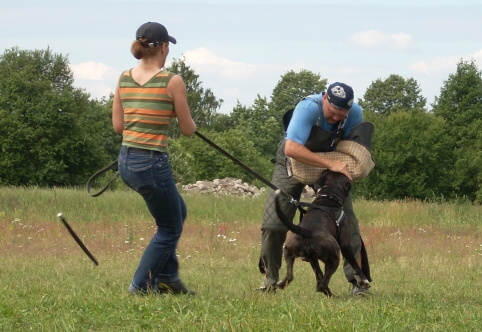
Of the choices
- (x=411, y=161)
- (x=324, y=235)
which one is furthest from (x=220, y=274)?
(x=411, y=161)

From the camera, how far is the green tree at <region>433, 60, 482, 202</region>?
63.5 metres

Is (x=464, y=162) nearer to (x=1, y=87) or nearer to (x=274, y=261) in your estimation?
(x=1, y=87)

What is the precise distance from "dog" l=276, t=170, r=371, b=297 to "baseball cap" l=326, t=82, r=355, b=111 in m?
0.60

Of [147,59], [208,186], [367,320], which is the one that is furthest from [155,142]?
[208,186]

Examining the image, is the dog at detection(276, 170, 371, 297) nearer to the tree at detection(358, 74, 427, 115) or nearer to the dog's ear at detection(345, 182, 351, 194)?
the dog's ear at detection(345, 182, 351, 194)

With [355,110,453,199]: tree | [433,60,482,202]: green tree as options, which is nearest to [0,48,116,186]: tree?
[355,110,453,199]: tree

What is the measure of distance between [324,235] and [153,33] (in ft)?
6.53

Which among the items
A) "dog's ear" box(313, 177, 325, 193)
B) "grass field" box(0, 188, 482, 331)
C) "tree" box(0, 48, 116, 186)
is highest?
"dog's ear" box(313, 177, 325, 193)

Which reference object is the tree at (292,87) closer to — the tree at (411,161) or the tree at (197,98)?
the tree at (197,98)

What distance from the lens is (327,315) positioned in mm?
5402

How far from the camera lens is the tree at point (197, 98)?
87.9 meters

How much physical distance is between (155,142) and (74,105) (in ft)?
205

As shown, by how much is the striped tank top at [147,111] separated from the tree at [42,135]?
196 feet

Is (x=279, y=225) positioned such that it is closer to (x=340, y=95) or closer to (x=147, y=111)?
(x=340, y=95)
